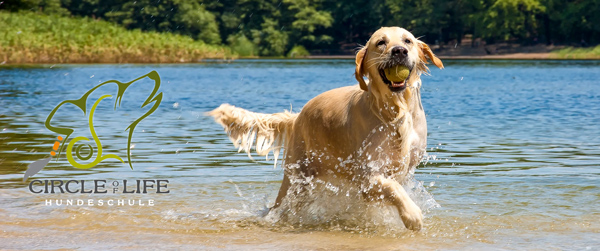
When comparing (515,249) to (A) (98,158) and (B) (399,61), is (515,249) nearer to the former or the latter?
(B) (399,61)

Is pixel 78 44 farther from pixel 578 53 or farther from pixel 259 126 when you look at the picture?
pixel 578 53

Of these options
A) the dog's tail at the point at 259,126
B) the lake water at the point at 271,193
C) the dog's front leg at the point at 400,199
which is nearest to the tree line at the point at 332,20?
the lake water at the point at 271,193

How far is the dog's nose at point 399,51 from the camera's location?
18.2ft

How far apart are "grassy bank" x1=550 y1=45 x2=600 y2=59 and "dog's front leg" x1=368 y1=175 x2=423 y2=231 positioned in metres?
66.5

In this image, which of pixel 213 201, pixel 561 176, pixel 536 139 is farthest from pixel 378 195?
pixel 536 139

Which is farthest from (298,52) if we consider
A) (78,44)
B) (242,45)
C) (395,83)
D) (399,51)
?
(399,51)

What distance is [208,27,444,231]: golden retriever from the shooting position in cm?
574

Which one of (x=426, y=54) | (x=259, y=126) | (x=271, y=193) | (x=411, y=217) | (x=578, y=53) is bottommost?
(x=578, y=53)

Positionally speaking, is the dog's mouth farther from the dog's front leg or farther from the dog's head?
the dog's front leg

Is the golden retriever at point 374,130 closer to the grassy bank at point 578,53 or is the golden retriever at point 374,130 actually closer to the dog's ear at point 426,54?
the dog's ear at point 426,54

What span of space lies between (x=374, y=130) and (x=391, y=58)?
24.7 inches

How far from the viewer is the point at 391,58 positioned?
559 cm

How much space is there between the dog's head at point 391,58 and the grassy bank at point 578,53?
2613 inches

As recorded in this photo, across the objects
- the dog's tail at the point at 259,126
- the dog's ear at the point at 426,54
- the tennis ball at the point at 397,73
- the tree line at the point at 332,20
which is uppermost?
the dog's ear at the point at 426,54
